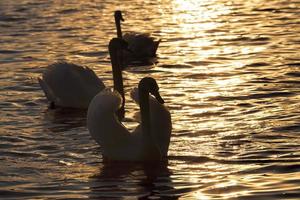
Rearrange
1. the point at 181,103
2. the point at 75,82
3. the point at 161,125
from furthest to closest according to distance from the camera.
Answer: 1. the point at 75,82
2. the point at 181,103
3. the point at 161,125

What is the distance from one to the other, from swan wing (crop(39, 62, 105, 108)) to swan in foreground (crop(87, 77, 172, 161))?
331 centimetres

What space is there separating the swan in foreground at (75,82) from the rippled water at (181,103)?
250 mm

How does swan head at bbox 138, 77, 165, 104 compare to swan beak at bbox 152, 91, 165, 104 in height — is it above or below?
above

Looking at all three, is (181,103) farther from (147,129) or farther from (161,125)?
(147,129)

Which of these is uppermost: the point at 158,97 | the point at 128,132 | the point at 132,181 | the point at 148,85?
the point at 148,85

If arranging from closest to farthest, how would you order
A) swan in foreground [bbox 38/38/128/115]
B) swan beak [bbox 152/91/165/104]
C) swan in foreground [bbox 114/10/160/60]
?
swan beak [bbox 152/91/165/104] < swan in foreground [bbox 38/38/128/115] < swan in foreground [bbox 114/10/160/60]

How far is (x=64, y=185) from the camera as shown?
1112 centimetres

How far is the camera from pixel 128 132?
477 inches

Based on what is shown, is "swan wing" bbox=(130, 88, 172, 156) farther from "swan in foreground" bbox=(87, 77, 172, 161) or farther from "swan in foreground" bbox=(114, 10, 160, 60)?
"swan in foreground" bbox=(114, 10, 160, 60)

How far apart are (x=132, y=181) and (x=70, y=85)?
4670 millimetres

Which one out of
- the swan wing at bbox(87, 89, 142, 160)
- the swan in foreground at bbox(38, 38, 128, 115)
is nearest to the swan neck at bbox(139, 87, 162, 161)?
the swan wing at bbox(87, 89, 142, 160)

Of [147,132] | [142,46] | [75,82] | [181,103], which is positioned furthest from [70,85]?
[142,46]

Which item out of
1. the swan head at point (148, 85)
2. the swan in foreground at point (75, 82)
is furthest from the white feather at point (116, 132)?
the swan in foreground at point (75, 82)

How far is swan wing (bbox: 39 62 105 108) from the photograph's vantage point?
15602 millimetres
